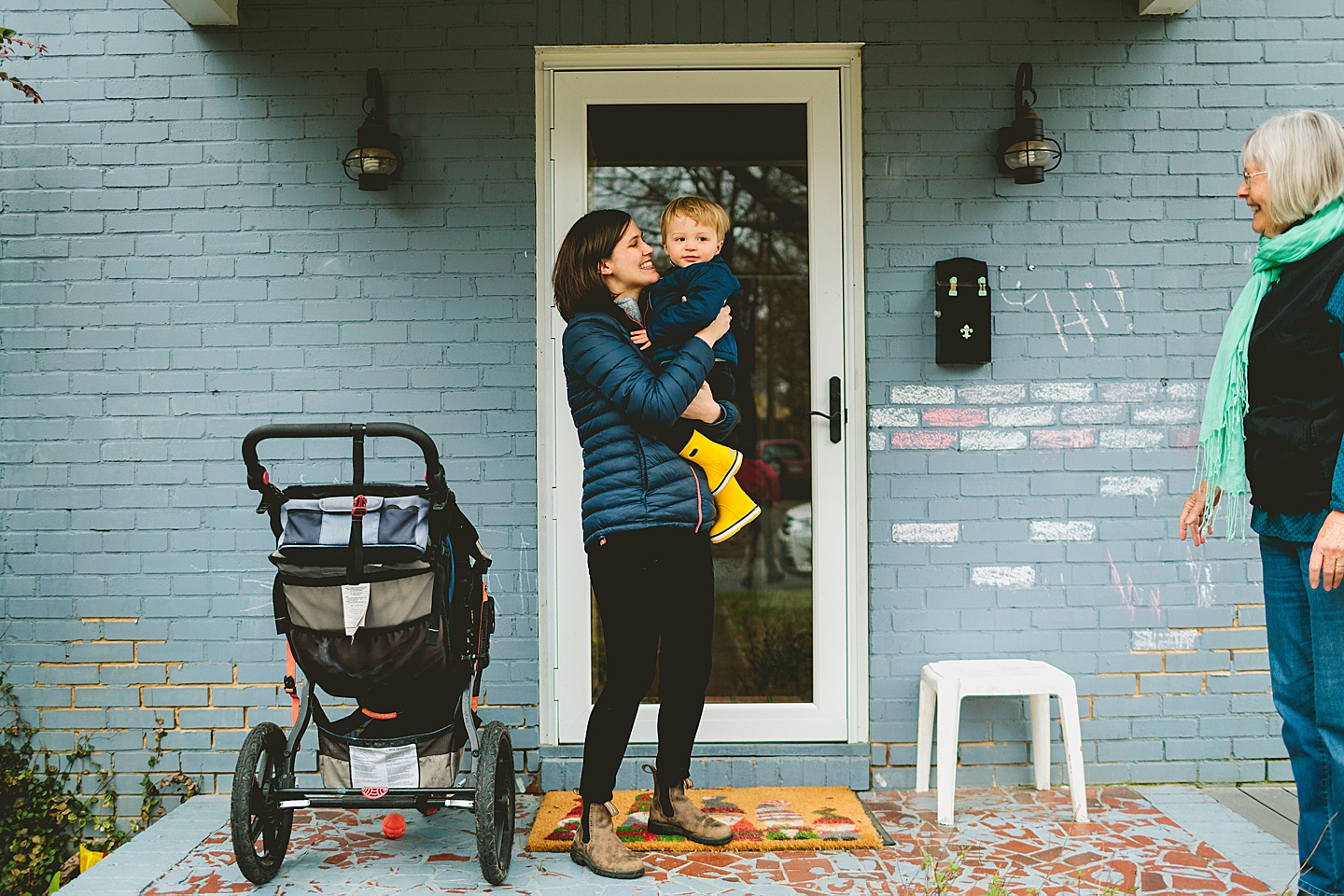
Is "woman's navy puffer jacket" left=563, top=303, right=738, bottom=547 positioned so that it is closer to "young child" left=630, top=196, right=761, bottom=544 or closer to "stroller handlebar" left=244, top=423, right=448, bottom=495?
"young child" left=630, top=196, right=761, bottom=544

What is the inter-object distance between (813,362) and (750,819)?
5.08 feet

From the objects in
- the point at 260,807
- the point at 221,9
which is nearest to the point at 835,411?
the point at 260,807

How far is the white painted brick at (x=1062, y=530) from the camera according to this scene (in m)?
3.55

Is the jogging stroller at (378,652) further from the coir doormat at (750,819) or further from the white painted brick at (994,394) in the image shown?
the white painted brick at (994,394)

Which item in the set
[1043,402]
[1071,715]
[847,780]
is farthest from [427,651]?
[1043,402]

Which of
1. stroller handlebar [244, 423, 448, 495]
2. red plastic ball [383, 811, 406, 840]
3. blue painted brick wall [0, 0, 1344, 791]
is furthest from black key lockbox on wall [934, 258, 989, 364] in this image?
red plastic ball [383, 811, 406, 840]

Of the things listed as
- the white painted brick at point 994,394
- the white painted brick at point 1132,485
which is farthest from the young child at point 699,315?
the white painted brick at point 1132,485

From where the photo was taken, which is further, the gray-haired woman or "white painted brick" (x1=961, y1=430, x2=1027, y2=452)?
"white painted brick" (x1=961, y1=430, x2=1027, y2=452)

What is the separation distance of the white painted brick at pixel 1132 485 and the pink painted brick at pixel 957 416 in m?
0.49

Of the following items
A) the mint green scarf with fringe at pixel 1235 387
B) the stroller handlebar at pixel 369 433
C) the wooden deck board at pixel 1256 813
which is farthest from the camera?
the wooden deck board at pixel 1256 813

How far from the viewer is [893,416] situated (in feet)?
11.5

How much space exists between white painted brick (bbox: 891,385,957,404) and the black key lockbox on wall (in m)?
0.12

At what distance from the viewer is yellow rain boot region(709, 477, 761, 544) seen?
2834 mm

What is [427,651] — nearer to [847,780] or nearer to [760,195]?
[847,780]
